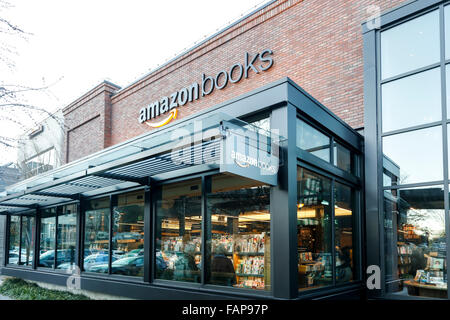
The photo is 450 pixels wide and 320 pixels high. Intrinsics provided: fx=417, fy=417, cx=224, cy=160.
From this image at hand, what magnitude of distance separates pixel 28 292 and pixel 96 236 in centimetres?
339

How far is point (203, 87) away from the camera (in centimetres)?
1391

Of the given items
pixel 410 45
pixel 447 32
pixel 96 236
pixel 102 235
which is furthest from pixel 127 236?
pixel 447 32

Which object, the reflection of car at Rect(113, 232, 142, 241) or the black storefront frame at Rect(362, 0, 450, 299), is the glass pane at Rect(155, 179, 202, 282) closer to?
the reflection of car at Rect(113, 232, 142, 241)

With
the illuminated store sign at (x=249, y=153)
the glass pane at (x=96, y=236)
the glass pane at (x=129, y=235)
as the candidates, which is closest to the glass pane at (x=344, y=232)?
the illuminated store sign at (x=249, y=153)

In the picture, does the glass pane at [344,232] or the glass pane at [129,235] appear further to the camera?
the glass pane at [129,235]

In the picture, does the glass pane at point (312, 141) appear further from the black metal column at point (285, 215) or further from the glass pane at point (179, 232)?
the glass pane at point (179, 232)

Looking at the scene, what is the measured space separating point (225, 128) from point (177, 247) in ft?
12.9

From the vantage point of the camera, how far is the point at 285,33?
1183cm

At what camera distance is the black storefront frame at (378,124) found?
821cm

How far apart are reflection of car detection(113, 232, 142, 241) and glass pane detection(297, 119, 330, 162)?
4.86m

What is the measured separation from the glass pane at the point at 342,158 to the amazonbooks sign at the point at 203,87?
13.5ft

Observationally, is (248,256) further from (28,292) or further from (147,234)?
(28,292)
